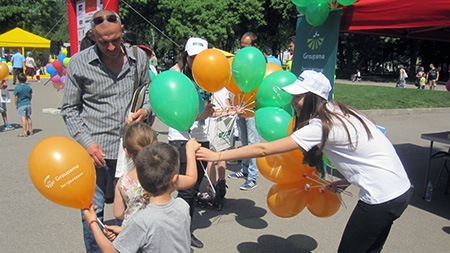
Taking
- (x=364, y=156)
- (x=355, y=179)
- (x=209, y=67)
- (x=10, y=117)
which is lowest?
(x=10, y=117)

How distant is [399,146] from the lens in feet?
27.4

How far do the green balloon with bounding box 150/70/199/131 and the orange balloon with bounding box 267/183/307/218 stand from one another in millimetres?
946

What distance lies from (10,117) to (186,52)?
8.80m

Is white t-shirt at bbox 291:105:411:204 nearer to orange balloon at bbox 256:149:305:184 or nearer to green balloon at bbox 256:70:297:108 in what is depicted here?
orange balloon at bbox 256:149:305:184

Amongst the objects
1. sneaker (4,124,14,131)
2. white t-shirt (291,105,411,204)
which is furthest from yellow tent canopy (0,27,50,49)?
white t-shirt (291,105,411,204)

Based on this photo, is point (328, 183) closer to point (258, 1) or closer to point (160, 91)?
point (160, 91)

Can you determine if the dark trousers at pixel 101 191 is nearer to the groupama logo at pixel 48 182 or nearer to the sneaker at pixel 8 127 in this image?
the groupama logo at pixel 48 182

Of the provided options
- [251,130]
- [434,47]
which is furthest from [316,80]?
[434,47]

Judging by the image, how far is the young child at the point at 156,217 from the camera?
186 centimetres

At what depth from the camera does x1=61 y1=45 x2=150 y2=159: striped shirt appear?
2598 mm

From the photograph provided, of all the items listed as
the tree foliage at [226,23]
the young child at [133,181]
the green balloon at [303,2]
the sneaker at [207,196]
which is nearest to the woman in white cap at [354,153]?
the young child at [133,181]

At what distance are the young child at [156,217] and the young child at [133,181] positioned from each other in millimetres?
342

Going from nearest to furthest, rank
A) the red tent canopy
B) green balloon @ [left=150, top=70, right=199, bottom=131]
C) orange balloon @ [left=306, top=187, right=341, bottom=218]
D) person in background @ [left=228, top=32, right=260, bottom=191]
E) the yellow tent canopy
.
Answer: green balloon @ [left=150, top=70, right=199, bottom=131] < orange balloon @ [left=306, top=187, right=341, bottom=218] < the red tent canopy < person in background @ [left=228, top=32, right=260, bottom=191] < the yellow tent canopy

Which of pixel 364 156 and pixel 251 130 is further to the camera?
pixel 251 130
